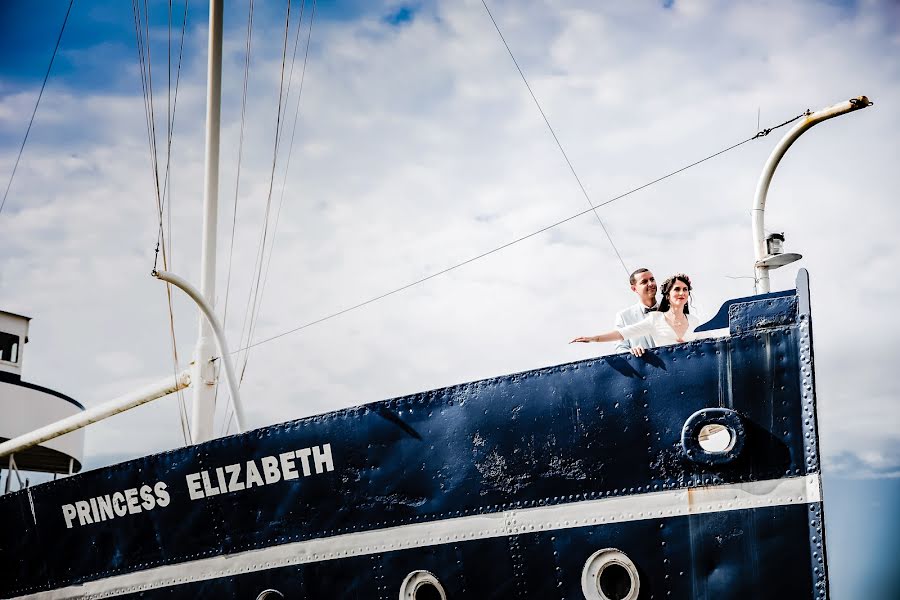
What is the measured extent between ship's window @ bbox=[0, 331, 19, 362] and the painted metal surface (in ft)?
42.4

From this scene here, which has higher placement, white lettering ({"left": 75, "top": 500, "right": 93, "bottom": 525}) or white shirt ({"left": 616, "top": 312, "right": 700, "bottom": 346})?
white shirt ({"left": 616, "top": 312, "right": 700, "bottom": 346})

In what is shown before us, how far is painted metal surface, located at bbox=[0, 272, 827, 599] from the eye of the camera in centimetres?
600

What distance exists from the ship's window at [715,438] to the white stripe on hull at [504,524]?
28 cm

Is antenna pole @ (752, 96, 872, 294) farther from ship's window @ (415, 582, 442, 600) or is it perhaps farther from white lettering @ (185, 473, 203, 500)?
white lettering @ (185, 473, 203, 500)

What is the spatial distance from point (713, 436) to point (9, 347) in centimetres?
1748

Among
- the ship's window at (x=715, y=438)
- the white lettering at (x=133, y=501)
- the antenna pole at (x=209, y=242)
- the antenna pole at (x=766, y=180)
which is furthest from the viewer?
the antenna pole at (x=209, y=242)

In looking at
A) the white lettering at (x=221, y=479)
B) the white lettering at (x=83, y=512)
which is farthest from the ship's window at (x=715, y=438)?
the white lettering at (x=83, y=512)

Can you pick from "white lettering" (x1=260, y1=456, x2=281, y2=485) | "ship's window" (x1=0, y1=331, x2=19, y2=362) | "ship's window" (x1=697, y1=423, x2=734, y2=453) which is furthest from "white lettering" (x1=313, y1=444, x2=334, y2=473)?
"ship's window" (x1=0, y1=331, x2=19, y2=362)

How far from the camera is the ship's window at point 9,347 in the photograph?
1881 centimetres

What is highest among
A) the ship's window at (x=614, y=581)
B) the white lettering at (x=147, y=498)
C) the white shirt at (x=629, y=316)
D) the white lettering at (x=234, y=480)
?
the white shirt at (x=629, y=316)

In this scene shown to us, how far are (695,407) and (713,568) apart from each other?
1.16m

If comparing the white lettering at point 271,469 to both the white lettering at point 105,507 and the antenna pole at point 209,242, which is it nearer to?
the antenna pole at point 209,242

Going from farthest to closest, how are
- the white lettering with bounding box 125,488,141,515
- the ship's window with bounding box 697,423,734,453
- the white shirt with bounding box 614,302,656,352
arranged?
the white lettering with bounding box 125,488,141,515, the white shirt with bounding box 614,302,656,352, the ship's window with bounding box 697,423,734,453

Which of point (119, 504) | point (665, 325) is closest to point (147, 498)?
point (119, 504)
